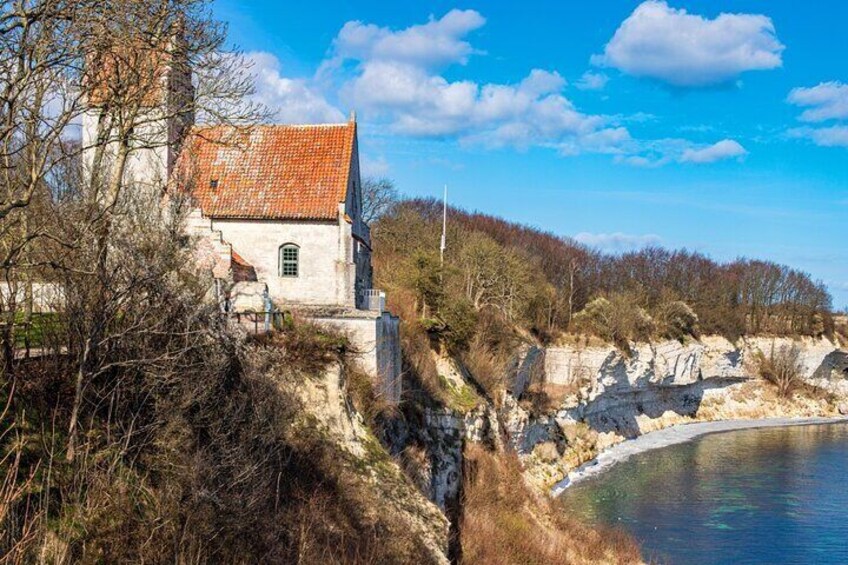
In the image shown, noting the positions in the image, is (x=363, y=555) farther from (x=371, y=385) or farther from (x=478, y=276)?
(x=478, y=276)

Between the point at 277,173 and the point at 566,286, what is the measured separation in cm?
4971

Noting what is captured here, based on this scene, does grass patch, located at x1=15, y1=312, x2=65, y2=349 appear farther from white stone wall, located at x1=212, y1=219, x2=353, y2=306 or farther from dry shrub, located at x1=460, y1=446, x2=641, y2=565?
dry shrub, located at x1=460, y1=446, x2=641, y2=565

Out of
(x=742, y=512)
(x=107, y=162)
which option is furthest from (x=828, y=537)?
(x=107, y=162)

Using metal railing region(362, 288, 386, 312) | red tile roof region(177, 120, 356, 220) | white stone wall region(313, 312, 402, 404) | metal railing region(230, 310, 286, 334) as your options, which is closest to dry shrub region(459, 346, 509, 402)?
metal railing region(362, 288, 386, 312)

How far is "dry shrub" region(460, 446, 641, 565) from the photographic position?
1000 inches

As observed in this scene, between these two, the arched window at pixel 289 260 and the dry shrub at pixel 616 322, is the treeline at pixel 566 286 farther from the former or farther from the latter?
the arched window at pixel 289 260

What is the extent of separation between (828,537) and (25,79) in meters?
36.3

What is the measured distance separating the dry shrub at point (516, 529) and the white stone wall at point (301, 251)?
31.9 feet

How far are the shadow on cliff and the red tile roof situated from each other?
36.3 meters

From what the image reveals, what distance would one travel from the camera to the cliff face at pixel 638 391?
47.8 meters

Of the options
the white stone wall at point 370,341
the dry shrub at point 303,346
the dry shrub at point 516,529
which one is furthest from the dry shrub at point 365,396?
the dry shrub at point 516,529

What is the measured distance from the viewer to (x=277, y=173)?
89.3ft

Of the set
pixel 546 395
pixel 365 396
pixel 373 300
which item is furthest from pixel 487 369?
pixel 365 396

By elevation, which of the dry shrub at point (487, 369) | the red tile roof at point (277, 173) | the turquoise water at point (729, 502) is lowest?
the turquoise water at point (729, 502)
